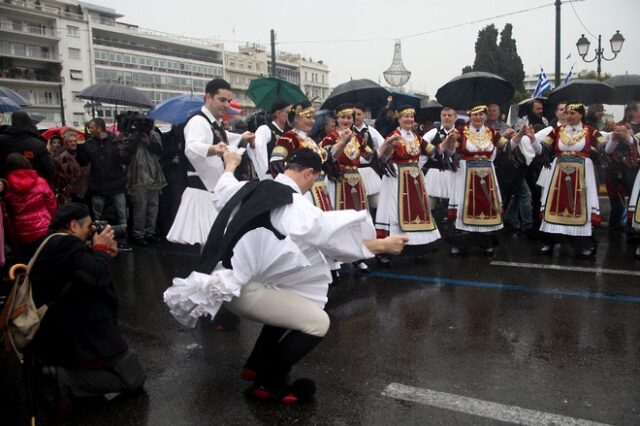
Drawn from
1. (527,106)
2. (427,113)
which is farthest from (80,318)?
(427,113)

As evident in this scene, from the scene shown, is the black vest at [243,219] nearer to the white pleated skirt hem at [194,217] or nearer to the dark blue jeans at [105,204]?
the white pleated skirt hem at [194,217]

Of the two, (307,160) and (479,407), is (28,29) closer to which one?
(307,160)

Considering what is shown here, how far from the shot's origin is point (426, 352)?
410 cm

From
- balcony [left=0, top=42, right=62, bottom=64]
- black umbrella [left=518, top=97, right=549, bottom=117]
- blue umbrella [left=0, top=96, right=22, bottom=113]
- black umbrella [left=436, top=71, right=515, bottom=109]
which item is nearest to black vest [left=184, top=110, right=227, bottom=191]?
black umbrella [left=436, top=71, right=515, bottom=109]

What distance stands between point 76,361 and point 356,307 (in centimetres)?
264

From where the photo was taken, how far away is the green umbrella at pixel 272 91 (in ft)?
25.8

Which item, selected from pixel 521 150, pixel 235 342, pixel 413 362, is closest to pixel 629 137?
pixel 521 150

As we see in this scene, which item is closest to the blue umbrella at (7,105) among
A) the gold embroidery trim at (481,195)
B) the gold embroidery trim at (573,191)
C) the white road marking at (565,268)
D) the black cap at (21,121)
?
the black cap at (21,121)

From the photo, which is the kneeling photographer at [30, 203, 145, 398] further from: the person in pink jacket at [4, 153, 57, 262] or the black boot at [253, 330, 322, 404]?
the person in pink jacket at [4, 153, 57, 262]

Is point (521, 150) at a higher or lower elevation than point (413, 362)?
higher

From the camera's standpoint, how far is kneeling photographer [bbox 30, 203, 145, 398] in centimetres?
325

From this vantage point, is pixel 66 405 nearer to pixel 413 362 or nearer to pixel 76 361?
pixel 76 361

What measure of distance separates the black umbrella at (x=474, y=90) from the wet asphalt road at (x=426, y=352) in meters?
2.59

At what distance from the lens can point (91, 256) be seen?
3.31 meters
